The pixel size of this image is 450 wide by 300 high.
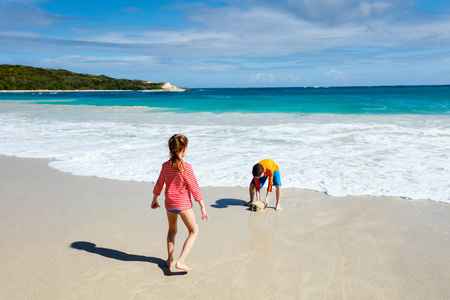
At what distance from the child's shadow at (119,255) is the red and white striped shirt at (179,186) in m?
0.68

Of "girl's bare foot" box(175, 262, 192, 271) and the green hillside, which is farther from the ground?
the green hillside

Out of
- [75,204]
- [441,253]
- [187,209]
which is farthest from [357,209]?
[75,204]

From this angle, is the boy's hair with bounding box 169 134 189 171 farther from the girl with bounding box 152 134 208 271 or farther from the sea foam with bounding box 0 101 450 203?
the sea foam with bounding box 0 101 450 203

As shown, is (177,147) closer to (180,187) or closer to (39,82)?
(180,187)

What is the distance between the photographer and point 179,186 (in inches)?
138

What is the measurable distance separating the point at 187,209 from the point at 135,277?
2.77 feet

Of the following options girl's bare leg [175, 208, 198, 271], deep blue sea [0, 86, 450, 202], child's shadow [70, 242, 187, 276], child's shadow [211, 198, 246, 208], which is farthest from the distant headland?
girl's bare leg [175, 208, 198, 271]

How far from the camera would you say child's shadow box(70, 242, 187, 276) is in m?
3.71

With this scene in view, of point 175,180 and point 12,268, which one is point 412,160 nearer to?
point 175,180

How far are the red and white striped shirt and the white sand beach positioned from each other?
28.4 inches

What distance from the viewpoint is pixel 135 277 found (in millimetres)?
3502

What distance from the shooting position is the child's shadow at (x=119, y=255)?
371cm

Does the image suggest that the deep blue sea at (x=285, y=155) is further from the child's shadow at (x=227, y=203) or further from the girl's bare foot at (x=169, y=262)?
the girl's bare foot at (x=169, y=262)

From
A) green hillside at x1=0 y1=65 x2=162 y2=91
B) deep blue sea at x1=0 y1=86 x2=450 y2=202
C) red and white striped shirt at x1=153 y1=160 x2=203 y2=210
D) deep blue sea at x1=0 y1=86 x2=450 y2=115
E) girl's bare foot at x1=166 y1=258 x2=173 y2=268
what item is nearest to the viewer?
red and white striped shirt at x1=153 y1=160 x2=203 y2=210
